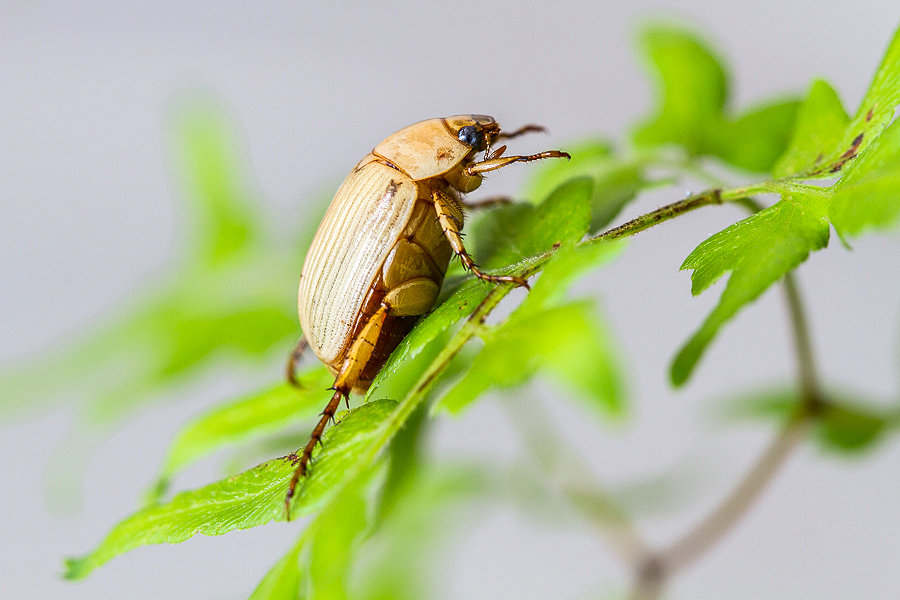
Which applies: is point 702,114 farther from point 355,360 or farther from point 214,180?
point 214,180

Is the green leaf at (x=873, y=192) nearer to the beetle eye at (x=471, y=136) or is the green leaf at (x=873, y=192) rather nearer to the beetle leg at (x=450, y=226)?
the beetle leg at (x=450, y=226)

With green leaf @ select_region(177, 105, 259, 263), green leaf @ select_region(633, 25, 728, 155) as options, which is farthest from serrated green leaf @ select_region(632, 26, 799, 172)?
green leaf @ select_region(177, 105, 259, 263)

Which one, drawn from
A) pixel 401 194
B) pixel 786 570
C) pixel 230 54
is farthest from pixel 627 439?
pixel 230 54

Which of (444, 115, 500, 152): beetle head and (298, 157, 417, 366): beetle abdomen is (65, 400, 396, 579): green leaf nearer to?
(298, 157, 417, 366): beetle abdomen

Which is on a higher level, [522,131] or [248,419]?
[522,131]

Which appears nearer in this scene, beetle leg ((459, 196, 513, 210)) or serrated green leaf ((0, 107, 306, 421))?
beetle leg ((459, 196, 513, 210))

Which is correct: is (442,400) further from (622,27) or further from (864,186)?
(622,27)

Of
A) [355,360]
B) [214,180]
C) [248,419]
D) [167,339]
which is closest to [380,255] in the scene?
[355,360]

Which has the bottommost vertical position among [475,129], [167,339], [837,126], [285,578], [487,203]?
[167,339]

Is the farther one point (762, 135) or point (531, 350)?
point (762, 135)
